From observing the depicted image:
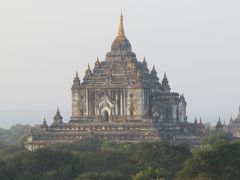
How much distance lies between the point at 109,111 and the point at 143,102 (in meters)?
2.78

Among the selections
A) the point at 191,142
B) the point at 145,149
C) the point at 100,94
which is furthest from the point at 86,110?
the point at 145,149

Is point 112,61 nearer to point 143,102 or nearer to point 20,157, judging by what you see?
point 143,102

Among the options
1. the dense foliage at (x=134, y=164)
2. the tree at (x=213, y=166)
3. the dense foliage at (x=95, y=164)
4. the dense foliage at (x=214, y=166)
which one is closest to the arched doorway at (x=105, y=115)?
the dense foliage at (x=134, y=164)

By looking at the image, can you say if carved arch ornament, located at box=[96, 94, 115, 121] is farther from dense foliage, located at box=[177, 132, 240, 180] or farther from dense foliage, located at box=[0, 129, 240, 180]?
dense foliage, located at box=[177, 132, 240, 180]

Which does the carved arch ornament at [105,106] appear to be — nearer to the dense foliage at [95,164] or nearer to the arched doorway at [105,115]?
the arched doorway at [105,115]

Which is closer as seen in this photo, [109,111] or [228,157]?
[228,157]

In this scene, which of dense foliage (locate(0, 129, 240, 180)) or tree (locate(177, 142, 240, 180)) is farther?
dense foliage (locate(0, 129, 240, 180))

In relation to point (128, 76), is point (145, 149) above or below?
below

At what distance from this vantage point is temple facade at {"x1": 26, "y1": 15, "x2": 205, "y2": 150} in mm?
106750

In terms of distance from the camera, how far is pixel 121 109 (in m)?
109

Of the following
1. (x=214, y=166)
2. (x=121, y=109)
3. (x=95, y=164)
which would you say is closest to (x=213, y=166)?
(x=214, y=166)

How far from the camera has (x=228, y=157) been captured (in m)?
66.3

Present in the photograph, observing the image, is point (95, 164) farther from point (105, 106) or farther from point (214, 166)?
point (105, 106)

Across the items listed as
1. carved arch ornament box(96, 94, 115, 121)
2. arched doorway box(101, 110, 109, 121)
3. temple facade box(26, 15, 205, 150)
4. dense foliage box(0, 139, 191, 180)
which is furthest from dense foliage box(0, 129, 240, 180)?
arched doorway box(101, 110, 109, 121)
